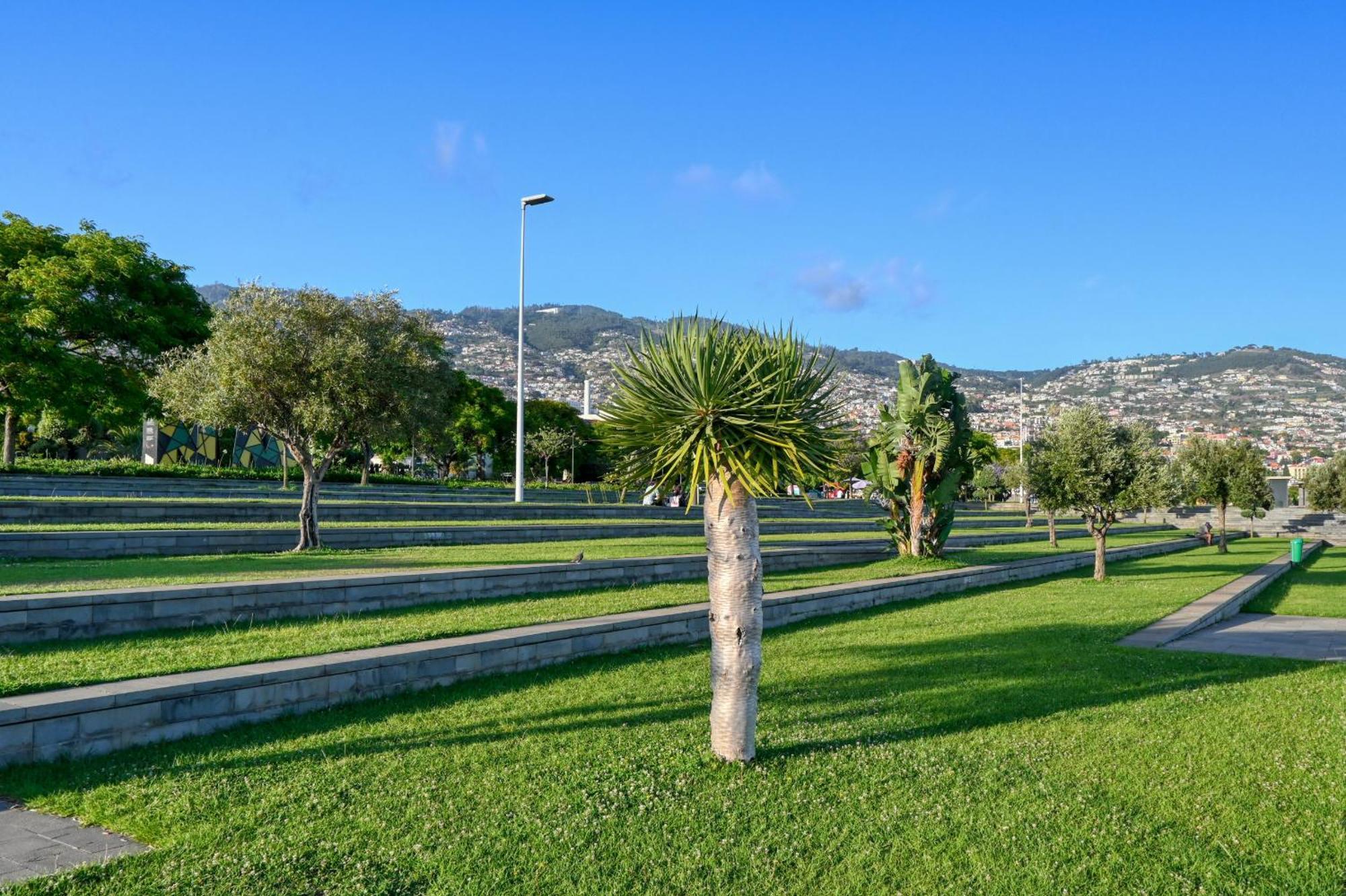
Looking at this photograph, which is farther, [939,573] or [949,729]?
[939,573]

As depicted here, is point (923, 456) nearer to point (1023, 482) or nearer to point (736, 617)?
point (1023, 482)

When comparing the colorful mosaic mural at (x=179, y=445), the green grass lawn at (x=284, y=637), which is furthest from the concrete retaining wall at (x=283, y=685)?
the colorful mosaic mural at (x=179, y=445)

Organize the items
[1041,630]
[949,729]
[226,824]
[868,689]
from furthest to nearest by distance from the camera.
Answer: [1041,630] < [868,689] < [949,729] < [226,824]

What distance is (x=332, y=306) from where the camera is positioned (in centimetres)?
1867

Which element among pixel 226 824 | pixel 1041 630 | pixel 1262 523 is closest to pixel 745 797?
pixel 226 824

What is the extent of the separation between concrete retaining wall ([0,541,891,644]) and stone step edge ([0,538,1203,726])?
243 cm

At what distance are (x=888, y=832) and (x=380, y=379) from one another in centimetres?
1557

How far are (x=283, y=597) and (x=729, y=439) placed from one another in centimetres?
750

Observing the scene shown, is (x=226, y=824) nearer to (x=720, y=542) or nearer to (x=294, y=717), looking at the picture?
(x=294, y=717)

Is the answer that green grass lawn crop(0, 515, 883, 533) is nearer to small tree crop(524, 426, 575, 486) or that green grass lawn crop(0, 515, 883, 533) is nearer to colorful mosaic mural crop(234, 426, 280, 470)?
small tree crop(524, 426, 575, 486)

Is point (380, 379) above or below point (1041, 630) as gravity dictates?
above

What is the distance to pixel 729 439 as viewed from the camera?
6754 millimetres

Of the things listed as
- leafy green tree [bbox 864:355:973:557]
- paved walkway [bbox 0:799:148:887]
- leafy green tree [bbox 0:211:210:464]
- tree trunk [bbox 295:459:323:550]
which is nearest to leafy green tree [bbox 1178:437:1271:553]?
leafy green tree [bbox 864:355:973:557]

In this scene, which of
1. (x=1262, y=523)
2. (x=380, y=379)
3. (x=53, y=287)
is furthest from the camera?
(x=1262, y=523)
